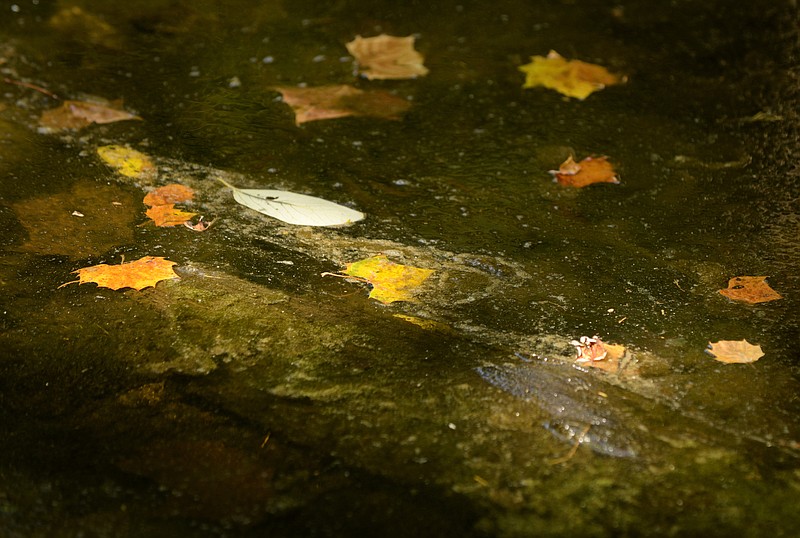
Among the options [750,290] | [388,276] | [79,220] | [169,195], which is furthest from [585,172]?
[79,220]

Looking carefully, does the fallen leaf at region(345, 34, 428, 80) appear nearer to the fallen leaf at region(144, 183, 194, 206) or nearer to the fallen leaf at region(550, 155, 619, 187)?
the fallen leaf at region(550, 155, 619, 187)

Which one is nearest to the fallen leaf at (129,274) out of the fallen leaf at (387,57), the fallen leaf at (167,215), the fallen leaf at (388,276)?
the fallen leaf at (167,215)

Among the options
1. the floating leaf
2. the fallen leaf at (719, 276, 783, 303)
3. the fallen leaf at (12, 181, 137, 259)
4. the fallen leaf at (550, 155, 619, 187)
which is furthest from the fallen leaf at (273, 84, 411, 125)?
the fallen leaf at (719, 276, 783, 303)

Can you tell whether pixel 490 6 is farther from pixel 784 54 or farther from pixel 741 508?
pixel 741 508

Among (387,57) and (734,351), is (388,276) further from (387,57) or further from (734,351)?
(387,57)

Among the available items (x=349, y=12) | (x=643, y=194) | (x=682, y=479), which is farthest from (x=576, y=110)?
(x=682, y=479)

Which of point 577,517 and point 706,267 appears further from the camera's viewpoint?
point 706,267

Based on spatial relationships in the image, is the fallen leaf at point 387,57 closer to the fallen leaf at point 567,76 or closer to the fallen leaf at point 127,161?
the fallen leaf at point 567,76
